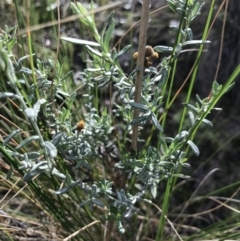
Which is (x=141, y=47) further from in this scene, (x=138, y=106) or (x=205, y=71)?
(x=205, y=71)

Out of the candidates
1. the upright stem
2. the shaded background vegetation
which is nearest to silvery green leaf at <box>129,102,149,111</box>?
the upright stem

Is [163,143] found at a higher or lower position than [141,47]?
lower

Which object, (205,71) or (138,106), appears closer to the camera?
(138,106)

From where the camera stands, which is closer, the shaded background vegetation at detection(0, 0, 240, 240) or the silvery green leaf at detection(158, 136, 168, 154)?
the silvery green leaf at detection(158, 136, 168, 154)

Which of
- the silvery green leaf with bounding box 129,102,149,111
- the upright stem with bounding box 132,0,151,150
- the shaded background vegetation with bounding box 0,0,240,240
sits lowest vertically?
the shaded background vegetation with bounding box 0,0,240,240

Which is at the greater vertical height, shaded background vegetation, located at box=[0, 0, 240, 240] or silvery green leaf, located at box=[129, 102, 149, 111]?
silvery green leaf, located at box=[129, 102, 149, 111]

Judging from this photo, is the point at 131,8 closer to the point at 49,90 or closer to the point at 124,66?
the point at 124,66

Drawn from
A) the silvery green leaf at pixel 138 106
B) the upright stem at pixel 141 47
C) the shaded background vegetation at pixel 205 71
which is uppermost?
the upright stem at pixel 141 47

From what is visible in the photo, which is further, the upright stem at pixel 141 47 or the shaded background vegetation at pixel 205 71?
the shaded background vegetation at pixel 205 71

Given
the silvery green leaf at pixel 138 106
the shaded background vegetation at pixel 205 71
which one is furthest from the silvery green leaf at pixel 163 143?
the shaded background vegetation at pixel 205 71

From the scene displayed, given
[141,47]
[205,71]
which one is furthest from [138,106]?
[205,71]

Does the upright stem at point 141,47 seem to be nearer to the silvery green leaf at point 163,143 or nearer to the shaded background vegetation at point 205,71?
the silvery green leaf at point 163,143

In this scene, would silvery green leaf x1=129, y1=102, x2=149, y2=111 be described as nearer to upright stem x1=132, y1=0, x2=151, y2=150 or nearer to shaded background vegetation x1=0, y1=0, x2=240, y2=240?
upright stem x1=132, y1=0, x2=151, y2=150
